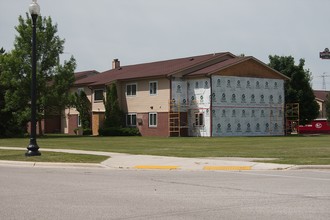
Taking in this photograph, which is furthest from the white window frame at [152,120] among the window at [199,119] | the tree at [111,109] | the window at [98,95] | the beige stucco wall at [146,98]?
the window at [98,95]

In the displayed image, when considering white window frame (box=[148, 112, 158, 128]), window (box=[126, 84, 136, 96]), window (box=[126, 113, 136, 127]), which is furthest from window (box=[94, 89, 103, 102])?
white window frame (box=[148, 112, 158, 128])

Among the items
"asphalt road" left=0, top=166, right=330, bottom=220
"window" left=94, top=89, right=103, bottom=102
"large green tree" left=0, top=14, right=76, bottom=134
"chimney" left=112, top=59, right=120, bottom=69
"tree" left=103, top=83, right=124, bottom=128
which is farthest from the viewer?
"chimney" left=112, top=59, right=120, bottom=69

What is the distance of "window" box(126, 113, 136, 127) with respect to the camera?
174 ft

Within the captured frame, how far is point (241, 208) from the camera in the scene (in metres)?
9.33

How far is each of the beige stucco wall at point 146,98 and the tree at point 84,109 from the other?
4792 millimetres

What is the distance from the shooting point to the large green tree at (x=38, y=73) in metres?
47.2

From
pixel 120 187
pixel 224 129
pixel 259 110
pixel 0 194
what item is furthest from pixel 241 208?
pixel 259 110

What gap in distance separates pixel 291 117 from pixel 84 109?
23013mm

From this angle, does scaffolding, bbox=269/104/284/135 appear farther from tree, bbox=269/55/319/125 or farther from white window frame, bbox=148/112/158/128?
white window frame, bbox=148/112/158/128

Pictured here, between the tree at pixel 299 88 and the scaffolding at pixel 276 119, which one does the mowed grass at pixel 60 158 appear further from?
the tree at pixel 299 88

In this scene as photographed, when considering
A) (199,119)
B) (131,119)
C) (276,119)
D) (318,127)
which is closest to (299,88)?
(276,119)

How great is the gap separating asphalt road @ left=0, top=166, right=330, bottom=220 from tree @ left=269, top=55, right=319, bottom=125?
45763 mm

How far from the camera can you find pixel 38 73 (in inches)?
1907

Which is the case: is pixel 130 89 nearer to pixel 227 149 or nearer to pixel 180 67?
pixel 180 67
